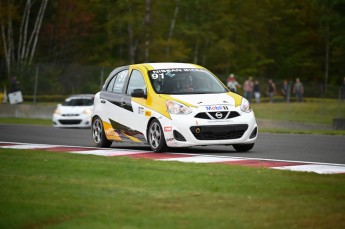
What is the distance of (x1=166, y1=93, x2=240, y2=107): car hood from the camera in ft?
57.8

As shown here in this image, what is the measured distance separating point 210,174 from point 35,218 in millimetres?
3769

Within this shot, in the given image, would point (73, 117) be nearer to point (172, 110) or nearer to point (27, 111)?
point (27, 111)

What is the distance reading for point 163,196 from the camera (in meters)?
10.6

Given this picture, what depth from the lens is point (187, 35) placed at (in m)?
73.4

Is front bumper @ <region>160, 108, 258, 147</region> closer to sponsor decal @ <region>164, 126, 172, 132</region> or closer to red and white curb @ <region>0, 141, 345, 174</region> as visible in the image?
sponsor decal @ <region>164, 126, 172, 132</region>

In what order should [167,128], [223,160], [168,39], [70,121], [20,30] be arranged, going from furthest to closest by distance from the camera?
[168,39] → [20,30] → [70,121] → [167,128] → [223,160]

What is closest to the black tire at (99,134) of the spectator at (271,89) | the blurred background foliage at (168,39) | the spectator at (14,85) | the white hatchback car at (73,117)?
the white hatchback car at (73,117)

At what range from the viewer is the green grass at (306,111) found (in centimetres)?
4038

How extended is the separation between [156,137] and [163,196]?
724 cm

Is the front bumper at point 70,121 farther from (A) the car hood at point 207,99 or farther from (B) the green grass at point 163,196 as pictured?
(B) the green grass at point 163,196

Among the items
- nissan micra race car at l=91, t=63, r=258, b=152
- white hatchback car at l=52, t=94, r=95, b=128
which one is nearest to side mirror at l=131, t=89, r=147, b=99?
nissan micra race car at l=91, t=63, r=258, b=152

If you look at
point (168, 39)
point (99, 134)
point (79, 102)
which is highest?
point (99, 134)

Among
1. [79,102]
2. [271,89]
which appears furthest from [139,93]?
[271,89]

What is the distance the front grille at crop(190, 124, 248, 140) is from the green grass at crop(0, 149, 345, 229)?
10.4ft
